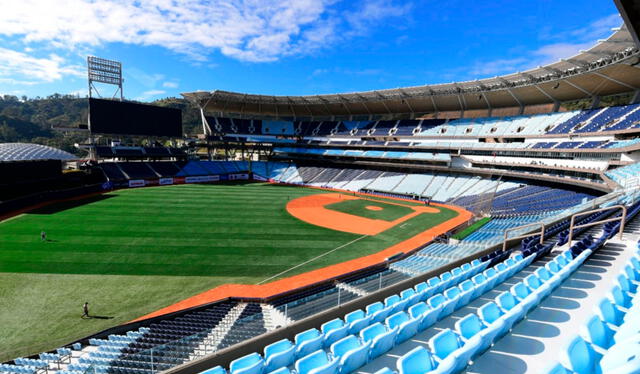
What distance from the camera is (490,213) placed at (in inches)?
1218

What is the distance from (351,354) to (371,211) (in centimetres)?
3279

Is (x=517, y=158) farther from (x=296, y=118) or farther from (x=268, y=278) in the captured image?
(x=296, y=118)

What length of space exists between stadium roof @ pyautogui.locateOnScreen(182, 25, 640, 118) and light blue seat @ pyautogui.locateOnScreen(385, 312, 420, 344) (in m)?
16.1

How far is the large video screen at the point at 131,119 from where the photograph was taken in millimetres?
47469

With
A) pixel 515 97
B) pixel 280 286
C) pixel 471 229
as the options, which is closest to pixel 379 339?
pixel 280 286

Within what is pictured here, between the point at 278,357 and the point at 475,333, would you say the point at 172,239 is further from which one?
the point at 475,333

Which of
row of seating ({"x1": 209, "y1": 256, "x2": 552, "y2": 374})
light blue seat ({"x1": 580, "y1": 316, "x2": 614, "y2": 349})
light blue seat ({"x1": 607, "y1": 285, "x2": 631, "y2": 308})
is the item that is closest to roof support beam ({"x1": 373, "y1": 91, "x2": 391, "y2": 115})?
row of seating ({"x1": 209, "y1": 256, "x2": 552, "y2": 374})

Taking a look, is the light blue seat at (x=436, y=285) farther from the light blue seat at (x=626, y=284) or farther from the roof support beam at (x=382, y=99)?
the roof support beam at (x=382, y=99)

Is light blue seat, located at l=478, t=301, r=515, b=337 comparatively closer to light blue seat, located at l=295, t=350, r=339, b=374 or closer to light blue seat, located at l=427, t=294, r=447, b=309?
light blue seat, located at l=427, t=294, r=447, b=309

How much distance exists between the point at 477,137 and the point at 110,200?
174 ft

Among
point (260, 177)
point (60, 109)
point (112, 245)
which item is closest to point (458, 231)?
point (112, 245)

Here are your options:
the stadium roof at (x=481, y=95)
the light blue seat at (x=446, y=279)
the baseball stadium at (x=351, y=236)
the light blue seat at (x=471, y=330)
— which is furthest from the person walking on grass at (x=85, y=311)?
the stadium roof at (x=481, y=95)

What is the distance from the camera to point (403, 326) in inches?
228

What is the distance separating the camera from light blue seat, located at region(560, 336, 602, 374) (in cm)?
363
